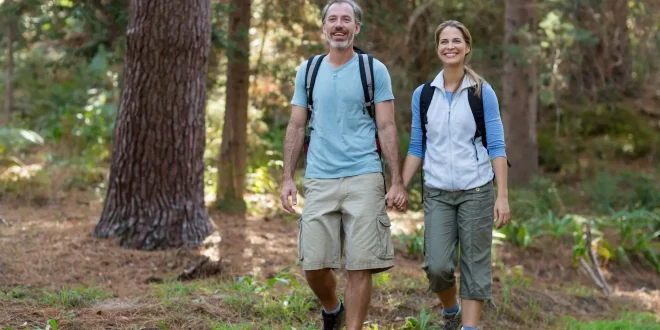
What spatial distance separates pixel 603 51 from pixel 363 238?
15865 millimetres

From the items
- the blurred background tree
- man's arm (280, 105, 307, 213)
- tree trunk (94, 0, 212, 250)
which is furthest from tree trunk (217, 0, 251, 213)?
man's arm (280, 105, 307, 213)

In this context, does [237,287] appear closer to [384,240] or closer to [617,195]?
[384,240]

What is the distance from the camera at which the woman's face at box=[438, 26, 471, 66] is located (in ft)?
17.0

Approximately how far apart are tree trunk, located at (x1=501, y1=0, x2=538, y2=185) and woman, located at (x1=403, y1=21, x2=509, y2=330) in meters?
10.9

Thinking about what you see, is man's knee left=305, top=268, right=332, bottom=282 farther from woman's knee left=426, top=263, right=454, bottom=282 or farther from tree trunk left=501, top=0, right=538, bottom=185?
tree trunk left=501, top=0, right=538, bottom=185

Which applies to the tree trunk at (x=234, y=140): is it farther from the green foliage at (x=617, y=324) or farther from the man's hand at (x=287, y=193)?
the man's hand at (x=287, y=193)

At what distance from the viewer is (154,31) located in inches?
330

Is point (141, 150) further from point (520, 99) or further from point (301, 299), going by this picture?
point (520, 99)

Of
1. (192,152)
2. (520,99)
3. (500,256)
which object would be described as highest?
(520,99)

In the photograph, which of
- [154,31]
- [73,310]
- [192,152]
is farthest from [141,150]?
[73,310]

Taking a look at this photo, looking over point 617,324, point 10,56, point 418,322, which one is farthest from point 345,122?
point 10,56

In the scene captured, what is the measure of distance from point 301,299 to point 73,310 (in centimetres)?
169

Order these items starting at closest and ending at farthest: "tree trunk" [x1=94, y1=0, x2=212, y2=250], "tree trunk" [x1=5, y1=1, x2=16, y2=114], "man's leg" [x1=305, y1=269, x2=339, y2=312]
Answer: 1. "man's leg" [x1=305, y1=269, x2=339, y2=312]
2. "tree trunk" [x1=94, y1=0, x2=212, y2=250]
3. "tree trunk" [x1=5, y1=1, x2=16, y2=114]

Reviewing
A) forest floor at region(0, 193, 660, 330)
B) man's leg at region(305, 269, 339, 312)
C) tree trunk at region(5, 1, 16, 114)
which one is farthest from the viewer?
tree trunk at region(5, 1, 16, 114)
